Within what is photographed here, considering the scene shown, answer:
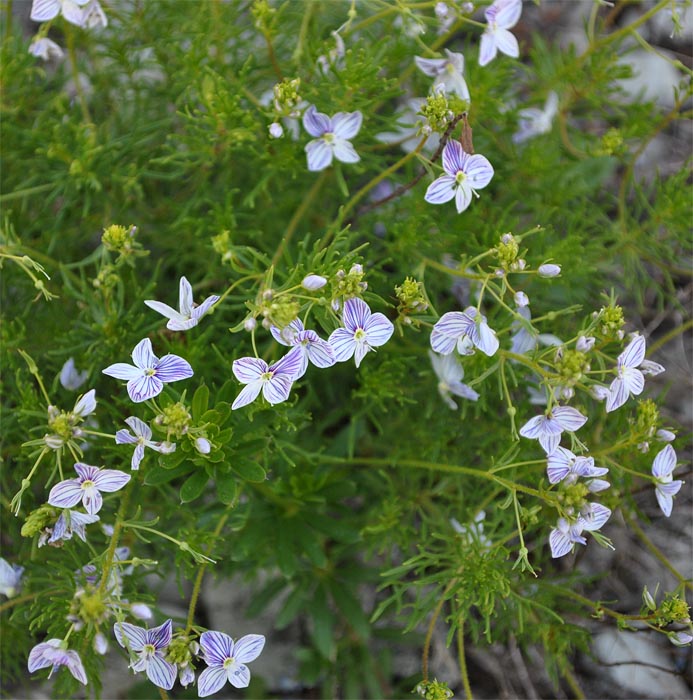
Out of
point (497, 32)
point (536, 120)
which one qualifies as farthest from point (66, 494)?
point (536, 120)

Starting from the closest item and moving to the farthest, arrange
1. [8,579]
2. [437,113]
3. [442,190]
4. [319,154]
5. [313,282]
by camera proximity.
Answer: [313,282] < [437,113] < [442,190] < [8,579] < [319,154]

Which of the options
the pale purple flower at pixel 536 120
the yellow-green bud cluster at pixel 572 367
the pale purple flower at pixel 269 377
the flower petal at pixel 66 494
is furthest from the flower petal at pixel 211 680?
the pale purple flower at pixel 536 120

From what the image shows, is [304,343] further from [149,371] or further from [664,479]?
[664,479]

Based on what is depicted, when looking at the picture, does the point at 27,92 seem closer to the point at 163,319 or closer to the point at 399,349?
the point at 163,319

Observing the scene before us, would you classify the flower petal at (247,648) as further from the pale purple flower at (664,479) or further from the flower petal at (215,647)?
the pale purple flower at (664,479)

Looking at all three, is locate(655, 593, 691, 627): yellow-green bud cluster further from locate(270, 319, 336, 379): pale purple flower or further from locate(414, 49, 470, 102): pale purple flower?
locate(414, 49, 470, 102): pale purple flower

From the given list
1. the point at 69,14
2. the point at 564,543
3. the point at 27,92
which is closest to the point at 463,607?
the point at 564,543
